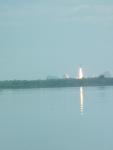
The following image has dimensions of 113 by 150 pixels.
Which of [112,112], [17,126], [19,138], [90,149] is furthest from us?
[112,112]

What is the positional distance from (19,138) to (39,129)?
10.5ft

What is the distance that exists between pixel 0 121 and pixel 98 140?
11362mm

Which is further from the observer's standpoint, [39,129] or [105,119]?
[105,119]

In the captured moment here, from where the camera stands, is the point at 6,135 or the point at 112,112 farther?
the point at 112,112

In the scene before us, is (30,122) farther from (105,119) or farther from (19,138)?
(19,138)

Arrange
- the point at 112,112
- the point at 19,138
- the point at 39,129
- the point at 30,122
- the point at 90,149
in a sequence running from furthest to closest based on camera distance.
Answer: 1. the point at 112,112
2. the point at 30,122
3. the point at 39,129
4. the point at 19,138
5. the point at 90,149

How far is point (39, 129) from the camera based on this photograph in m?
27.8

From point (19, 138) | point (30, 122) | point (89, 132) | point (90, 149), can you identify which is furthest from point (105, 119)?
point (90, 149)

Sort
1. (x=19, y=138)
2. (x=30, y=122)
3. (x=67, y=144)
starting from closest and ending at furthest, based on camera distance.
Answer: (x=67, y=144) < (x=19, y=138) < (x=30, y=122)

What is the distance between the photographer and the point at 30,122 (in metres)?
32.2

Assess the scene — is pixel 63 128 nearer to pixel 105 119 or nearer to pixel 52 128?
pixel 52 128

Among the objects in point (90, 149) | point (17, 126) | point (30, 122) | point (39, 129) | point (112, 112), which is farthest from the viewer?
point (112, 112)

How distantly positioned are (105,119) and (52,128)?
5056 mm

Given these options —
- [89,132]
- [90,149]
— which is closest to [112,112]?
[89,132]
